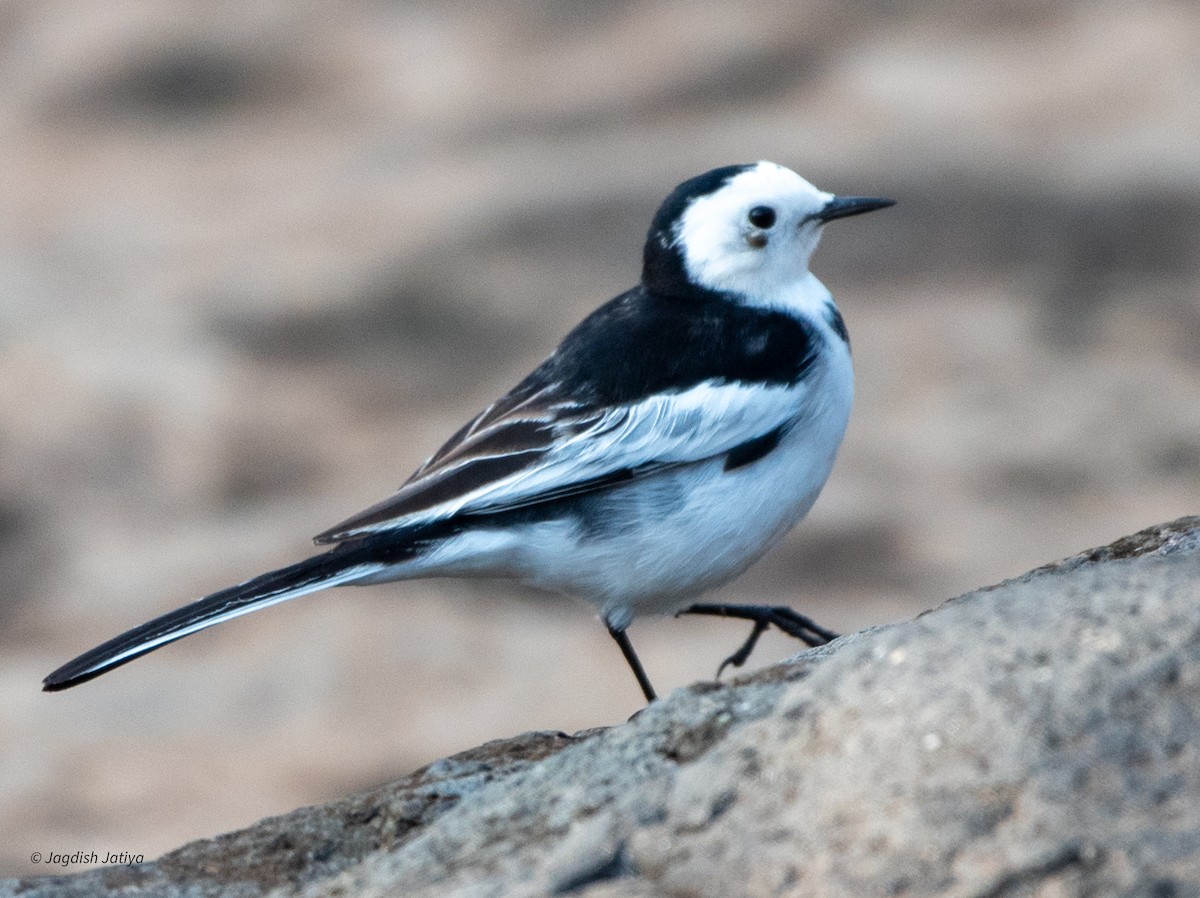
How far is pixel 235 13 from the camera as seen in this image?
1623 cm

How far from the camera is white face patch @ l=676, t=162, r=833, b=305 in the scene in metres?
5.22

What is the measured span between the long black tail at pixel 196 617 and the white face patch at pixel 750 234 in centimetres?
147

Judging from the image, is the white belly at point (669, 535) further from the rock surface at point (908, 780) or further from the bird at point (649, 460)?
the rock surface at point (908, 780)

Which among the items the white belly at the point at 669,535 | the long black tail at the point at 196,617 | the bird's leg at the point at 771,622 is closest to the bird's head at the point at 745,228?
the white belly at the point at 669,535

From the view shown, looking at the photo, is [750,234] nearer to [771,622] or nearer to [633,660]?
[771,622]

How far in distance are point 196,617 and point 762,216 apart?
1.95m

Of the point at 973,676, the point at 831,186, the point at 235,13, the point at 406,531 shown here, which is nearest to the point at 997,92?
the point at 831,186

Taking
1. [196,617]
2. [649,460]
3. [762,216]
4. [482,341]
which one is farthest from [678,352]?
[482,341]

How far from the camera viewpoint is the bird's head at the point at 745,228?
17.1 feet

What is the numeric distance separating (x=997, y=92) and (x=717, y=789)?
12.8 m

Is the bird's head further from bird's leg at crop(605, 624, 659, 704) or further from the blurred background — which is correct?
the blurred background

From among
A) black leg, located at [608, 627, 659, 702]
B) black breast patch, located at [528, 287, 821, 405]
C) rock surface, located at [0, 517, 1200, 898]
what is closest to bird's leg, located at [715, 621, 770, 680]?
black leg, located at [608, 627, 659, 702]

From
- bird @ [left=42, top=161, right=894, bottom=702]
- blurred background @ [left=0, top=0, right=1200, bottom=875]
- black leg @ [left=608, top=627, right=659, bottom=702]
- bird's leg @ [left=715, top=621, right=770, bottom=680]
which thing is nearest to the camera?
bird @ [left=42, top=161, right=894, bottom=702]

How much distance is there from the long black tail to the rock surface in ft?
3.64
